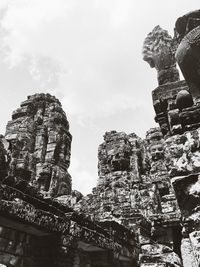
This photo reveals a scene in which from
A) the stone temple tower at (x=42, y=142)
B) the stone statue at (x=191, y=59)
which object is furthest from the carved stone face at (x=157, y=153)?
the stone statue at (x=191, y=59)

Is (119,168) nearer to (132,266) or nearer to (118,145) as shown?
(118,145)

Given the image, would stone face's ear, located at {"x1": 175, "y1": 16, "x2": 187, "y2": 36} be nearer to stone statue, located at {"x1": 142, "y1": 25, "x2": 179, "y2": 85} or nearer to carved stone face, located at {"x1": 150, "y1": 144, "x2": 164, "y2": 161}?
stone statue, located at {"x1": 142, "y1": 25, "x2": 179, "y2": 85}

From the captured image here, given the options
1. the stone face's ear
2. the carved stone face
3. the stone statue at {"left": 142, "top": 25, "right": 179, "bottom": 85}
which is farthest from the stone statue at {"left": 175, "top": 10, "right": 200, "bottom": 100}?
the carved stone face

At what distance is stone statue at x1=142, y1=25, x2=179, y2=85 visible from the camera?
3539 mm

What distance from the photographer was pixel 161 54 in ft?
12.5

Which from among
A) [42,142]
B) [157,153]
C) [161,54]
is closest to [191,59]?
[161,54]

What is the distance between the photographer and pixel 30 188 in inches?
161

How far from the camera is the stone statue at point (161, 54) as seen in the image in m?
3.54

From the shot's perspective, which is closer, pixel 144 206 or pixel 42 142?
pixel 144 206

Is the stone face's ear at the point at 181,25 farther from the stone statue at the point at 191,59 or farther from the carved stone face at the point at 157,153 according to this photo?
the carved stone face at the point at 157,153

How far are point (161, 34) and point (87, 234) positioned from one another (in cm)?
373

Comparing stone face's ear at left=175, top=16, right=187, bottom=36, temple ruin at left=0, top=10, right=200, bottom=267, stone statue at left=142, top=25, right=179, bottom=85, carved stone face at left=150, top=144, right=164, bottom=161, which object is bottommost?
temple ruin at left=0, top=10, right=200, bottom=267

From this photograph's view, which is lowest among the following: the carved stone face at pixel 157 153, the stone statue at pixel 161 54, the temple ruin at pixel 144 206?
the temple ruin at pixel 144 206

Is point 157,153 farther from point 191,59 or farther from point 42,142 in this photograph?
point 191,59
